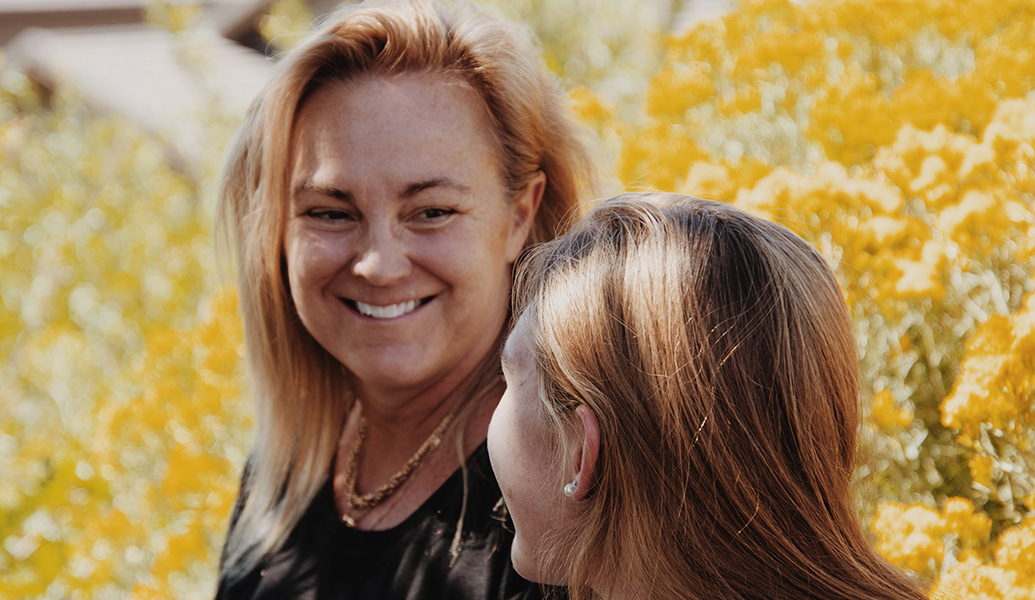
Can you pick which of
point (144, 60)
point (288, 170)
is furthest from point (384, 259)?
point (144, 60)

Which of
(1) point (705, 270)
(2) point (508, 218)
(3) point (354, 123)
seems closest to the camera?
(1) point (705, 270)

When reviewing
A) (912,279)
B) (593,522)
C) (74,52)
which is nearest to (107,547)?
(593,522)

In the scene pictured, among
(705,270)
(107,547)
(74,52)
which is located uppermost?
(705,270)

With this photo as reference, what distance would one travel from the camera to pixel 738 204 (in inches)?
79.7

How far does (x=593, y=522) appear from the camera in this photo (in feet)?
3.66

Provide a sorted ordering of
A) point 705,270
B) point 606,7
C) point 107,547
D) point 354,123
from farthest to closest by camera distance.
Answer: point 606,7 < point 107,547 < point 354,123 < point 705,270

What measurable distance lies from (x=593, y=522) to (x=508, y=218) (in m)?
0.80

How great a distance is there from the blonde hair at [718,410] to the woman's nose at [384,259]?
23.3 inches

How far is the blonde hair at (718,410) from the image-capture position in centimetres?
103

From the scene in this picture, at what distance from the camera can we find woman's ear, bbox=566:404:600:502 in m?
1.08

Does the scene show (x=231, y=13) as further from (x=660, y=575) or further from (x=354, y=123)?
(x=660, y=575)

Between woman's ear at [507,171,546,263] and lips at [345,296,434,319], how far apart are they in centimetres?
20

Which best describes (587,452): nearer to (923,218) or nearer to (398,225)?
(398,225)

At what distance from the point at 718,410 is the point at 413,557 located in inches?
34.1
